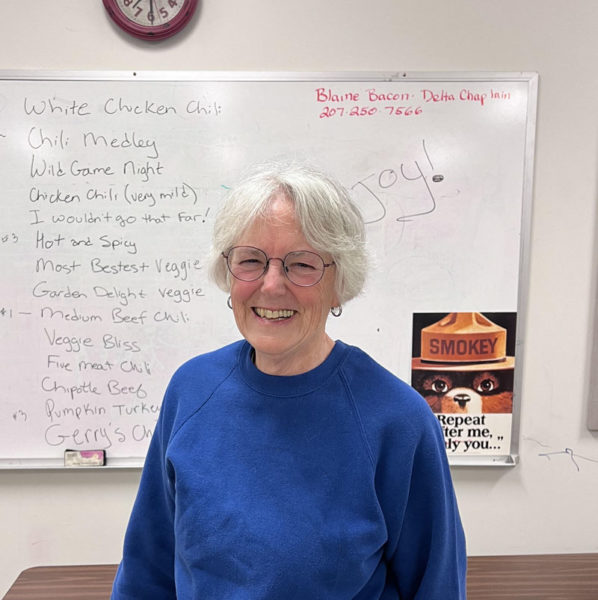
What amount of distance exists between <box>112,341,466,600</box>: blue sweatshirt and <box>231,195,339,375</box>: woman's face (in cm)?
4

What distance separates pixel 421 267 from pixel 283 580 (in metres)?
1.17

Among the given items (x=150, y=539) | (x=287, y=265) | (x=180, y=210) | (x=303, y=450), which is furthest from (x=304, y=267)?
(x=180, y=210)

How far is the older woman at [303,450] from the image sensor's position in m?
0.75

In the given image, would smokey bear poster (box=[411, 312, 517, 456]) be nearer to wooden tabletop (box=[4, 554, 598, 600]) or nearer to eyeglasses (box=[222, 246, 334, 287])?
wooden tabletop (box=[4, 554, 598, 600])

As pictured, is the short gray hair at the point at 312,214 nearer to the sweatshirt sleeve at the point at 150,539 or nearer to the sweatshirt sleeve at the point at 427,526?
the sweatshirt sleeve at the point at 427,526

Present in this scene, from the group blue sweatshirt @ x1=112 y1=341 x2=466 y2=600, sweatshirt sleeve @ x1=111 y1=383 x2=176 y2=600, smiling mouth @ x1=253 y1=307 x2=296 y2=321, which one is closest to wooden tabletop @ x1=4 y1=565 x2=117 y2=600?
sweatshirt sleeve @ x1=111 y1=383 x2=176 y2=600

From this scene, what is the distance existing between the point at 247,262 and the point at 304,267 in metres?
0.09

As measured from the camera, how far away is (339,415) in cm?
78

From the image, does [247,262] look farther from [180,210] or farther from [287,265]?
[180,210]

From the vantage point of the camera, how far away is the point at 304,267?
0.77m

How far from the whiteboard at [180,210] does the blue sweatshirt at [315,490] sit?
896 mm

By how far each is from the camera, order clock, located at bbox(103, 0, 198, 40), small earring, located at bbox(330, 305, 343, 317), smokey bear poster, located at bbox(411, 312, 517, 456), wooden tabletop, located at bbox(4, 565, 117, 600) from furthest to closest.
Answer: smokey bear poster, located at bbox(411, 312, 517, 456) → clock, located at bbox(103, 0, 198, 40) → wooden tabletop, located at bbox(4, 565, 117, 600) → small earring, located at bbox(330, 305, 343, 317)

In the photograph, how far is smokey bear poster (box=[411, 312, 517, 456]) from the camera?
5.56ft

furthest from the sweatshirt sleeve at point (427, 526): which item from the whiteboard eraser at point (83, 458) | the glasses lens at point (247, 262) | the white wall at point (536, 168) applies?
the whiteboard eraser at point (83, 458)
